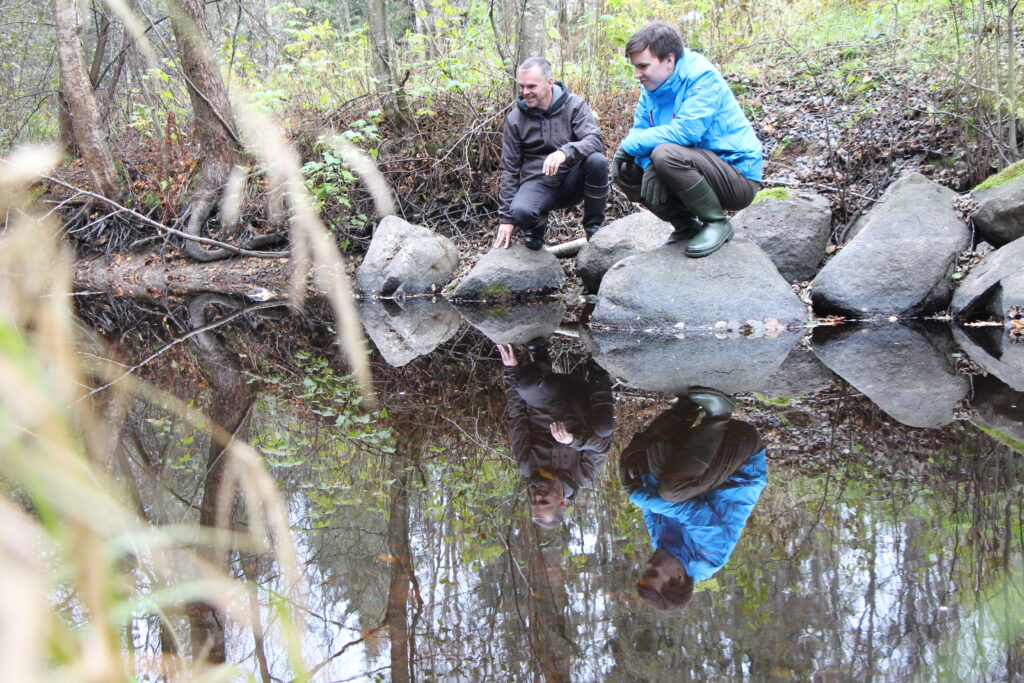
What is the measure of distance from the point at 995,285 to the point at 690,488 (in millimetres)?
4239

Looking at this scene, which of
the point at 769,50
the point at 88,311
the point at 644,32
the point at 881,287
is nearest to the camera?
the point at 644,32

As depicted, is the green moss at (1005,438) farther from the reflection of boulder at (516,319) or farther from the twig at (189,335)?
the twig at (189,335)

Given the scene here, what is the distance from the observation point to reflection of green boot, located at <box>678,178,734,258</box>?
5762 mm

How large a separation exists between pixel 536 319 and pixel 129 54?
29.9ft

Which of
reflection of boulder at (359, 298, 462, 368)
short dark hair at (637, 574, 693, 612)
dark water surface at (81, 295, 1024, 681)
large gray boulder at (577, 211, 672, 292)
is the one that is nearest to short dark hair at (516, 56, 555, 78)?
large gray boulder at (577, 211, 672, 292)

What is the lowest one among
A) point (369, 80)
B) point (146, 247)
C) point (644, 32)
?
point (146, 247)

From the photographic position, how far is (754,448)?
3.12 meters

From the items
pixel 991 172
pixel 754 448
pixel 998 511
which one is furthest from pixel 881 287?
pixel 998 511

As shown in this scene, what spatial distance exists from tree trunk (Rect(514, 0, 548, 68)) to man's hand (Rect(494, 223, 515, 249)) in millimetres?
2602

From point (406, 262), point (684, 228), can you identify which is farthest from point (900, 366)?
point (406, 262)

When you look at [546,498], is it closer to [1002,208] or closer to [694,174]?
[694,174]

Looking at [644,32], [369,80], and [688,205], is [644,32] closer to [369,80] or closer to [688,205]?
[688,205]

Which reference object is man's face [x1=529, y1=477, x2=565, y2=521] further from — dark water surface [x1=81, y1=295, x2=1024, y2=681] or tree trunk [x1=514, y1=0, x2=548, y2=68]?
tree trunk [x1=514, y1=0, x2=548, y2=68]

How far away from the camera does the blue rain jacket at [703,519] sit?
227cm
